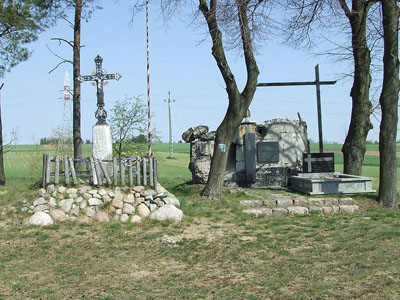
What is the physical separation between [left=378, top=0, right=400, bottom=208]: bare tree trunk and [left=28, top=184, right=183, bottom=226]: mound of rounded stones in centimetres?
617

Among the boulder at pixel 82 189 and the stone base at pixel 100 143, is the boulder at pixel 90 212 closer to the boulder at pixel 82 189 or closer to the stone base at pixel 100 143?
the boulder at pixel 82 189

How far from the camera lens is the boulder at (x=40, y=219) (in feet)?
32.1

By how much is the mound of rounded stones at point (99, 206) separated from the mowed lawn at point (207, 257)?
30 cm

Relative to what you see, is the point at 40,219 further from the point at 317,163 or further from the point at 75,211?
the point at 317,163

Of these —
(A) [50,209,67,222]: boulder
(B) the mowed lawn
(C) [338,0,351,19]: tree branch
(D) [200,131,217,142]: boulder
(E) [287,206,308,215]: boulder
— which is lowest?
(B) the mowed lawn

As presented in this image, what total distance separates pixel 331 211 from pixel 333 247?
4030mm

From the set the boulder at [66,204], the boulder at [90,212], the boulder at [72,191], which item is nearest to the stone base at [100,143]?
the boulder at [72,191]

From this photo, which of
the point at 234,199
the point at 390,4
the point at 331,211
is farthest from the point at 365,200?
the point at 390,4

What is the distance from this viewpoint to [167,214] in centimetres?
1033

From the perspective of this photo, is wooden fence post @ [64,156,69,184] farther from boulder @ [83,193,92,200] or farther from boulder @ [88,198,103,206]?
boulder @ [88,198,103,206]

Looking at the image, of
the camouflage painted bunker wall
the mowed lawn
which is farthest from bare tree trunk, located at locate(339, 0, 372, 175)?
the mowed lawn

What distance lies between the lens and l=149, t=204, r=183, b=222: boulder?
1029 cm

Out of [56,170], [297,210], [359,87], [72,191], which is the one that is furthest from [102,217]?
[359,87]

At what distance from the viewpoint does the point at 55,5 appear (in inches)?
758
